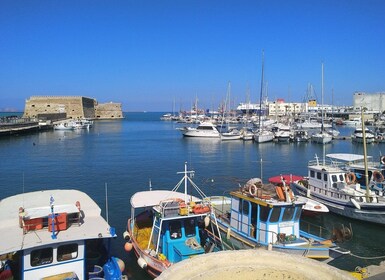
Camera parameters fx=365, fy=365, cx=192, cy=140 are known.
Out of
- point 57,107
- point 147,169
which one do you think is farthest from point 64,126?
point 147,169

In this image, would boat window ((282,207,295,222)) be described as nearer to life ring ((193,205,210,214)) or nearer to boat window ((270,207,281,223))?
boat window ((270,207,281,223))

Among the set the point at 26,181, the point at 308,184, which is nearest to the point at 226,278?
the point at 308,184

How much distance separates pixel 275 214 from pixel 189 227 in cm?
361

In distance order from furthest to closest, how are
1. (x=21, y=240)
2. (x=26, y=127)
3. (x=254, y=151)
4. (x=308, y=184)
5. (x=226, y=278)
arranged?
(x=26, y=127) < (x=254, y=151) < (x=308, y=184) < (x=21, y=240) < (x=226, y=278)

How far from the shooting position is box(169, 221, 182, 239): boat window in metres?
15.0

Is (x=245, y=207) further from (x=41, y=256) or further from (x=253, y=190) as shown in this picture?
(x=41, y=256)

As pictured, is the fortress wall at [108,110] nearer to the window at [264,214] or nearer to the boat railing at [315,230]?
the boat railing at [315,230]

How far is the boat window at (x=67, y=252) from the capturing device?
39.1 feet

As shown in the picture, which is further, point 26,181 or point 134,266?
point 26,181

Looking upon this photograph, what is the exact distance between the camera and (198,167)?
45.3 m

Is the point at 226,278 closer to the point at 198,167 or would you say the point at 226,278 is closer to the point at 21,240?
the point at 21,240

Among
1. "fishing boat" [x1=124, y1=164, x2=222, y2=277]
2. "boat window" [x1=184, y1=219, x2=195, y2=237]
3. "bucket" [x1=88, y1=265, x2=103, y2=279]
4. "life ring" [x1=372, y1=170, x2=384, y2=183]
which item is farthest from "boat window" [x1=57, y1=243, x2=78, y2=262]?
→ "life ring" [x1=372, y1=170, x2=384, y2=183]

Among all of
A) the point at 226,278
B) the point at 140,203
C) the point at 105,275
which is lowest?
the point at 105,275

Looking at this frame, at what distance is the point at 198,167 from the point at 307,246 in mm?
30889
